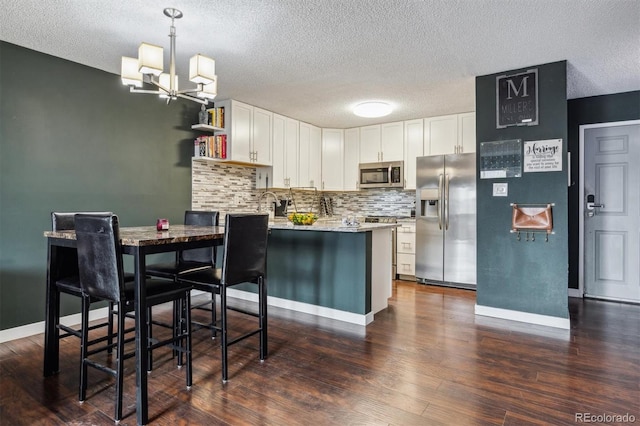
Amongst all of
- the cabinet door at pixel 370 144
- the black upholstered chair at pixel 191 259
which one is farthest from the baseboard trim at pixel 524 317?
the cabinet door at pixel 370 144

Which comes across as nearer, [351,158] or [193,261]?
[193,261]

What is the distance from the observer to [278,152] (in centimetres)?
514

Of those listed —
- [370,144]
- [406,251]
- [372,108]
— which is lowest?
[406,251]

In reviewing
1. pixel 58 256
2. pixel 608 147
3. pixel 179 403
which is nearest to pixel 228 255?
pixel 179 403

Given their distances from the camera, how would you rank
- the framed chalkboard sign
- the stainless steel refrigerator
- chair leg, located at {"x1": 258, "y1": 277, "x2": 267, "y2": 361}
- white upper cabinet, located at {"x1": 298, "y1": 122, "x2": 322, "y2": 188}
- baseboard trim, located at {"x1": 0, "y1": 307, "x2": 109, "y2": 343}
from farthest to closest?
white upper cabinet, located at {"x1": 298, "y1": 122, "x2": 322, "y2": 188}, the stainless steel refrigerator, the framed chalkboard sign, baseboard trim, located at {"x1": 0, "y1": 307, "x2": 109, "y2": 343}, chair leg, located at {"x1": 258, "y1": 277, "x2": 267, "y2": 361}

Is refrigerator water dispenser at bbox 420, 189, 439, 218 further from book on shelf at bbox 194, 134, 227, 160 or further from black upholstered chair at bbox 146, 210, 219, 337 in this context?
black upholstered chair at bbox 146, 210, 219, 337

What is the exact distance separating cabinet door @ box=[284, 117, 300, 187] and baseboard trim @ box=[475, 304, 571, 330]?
3000 millimetres

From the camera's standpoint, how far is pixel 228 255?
2.23m

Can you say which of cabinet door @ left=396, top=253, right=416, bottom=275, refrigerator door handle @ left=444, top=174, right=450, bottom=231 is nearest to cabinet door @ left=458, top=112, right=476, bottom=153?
refrigerator door handle @ left=444, top=174, right=450, bottom=231

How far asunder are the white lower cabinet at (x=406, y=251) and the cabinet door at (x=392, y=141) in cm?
107

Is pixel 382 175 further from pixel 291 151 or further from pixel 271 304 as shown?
pixel 271 304

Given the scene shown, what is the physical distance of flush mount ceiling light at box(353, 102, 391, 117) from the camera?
445 centimetres

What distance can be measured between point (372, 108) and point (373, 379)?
3.20m

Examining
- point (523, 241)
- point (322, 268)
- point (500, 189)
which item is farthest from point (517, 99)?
point (322, 268)
